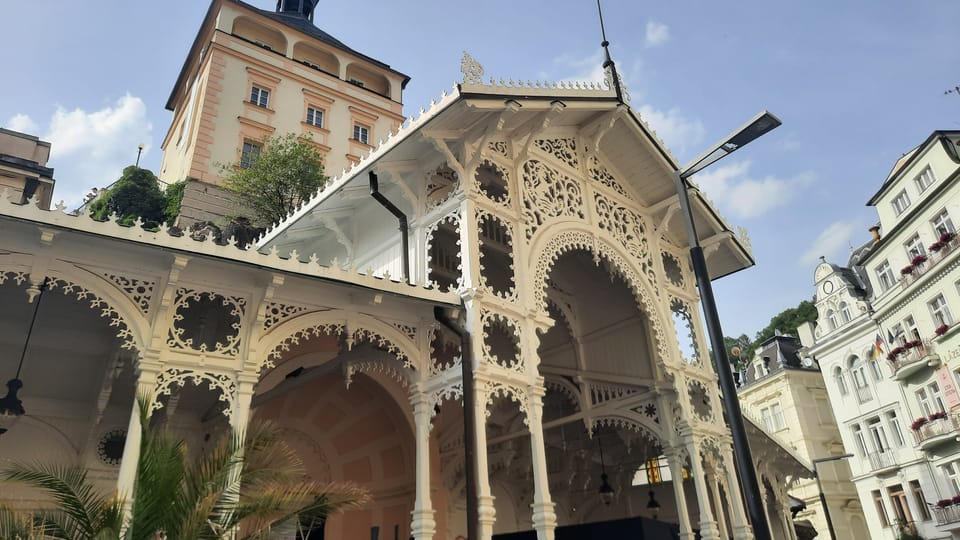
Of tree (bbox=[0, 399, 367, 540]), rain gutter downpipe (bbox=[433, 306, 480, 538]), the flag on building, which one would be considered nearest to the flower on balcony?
the flag on building

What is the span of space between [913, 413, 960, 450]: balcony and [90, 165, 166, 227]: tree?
3018cm

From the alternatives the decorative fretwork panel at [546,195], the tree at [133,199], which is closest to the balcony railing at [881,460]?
the decorative fretwork panel at [546,195]

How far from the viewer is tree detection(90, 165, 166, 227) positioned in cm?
2323

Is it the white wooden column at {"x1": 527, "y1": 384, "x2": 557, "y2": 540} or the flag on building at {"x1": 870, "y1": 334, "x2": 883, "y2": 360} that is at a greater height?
the flag on building at {"x1": 870, "y1": 334, "x2": 883, "y2": 360}

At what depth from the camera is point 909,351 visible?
2669cm

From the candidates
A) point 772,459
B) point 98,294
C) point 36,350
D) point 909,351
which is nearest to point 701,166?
point 98,294

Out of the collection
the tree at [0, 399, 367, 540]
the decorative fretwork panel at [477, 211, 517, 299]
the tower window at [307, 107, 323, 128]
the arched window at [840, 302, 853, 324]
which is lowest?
the tree at [0, 399, 367, 540]

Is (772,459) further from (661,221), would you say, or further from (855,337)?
(855,337)

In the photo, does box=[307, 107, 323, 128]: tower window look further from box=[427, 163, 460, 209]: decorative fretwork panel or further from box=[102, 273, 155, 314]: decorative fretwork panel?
box=[102, 273, 155, 314]: decorative fretwork panel

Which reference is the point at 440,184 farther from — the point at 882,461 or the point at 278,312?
the point at 882,461

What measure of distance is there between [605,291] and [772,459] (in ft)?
25.8

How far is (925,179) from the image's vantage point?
2659 cm

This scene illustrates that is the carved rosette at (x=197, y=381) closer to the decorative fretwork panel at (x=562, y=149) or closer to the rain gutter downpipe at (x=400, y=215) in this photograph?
the rain gutter downpipe at (x=400, y=215)

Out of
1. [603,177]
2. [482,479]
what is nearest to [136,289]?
[482,479]
